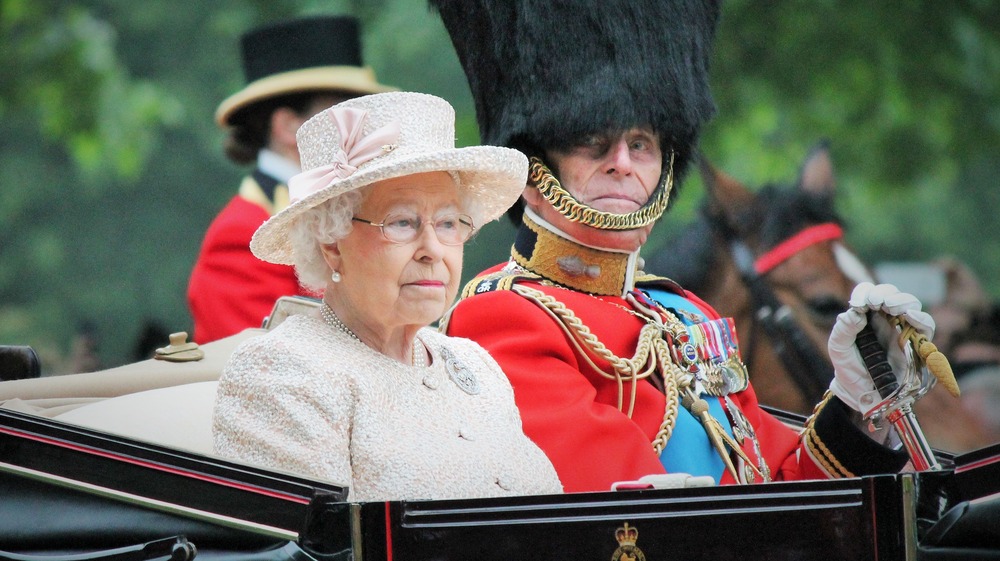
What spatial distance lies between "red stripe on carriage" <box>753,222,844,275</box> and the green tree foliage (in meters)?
2.93

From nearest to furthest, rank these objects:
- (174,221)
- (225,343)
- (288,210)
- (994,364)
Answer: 1. (288,210)
2. (225,343)
3. (994,364)
4. (174,221)

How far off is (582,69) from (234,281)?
1779 millimetres

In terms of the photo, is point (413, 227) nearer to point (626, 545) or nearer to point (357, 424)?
point (357, 424)

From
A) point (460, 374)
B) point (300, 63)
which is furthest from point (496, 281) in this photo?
point (300, 63)

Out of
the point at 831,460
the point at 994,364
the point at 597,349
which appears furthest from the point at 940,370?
the point at 994,364

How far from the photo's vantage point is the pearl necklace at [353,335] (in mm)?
2584

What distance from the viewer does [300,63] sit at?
558cm

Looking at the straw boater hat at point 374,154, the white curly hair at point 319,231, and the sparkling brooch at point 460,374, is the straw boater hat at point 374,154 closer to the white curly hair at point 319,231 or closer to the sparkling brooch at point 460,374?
the white curly hair at point 319,231

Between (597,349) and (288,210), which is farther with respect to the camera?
(597,349)

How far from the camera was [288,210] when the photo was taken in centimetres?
250

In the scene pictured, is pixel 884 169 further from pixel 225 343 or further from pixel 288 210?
pixel 288 210

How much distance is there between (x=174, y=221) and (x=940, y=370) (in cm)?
778

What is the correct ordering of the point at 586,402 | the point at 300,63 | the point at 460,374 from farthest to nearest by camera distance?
the point at 300,63, the point at 586,402, the point at 460,374

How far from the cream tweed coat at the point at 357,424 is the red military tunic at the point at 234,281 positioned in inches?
79.4
